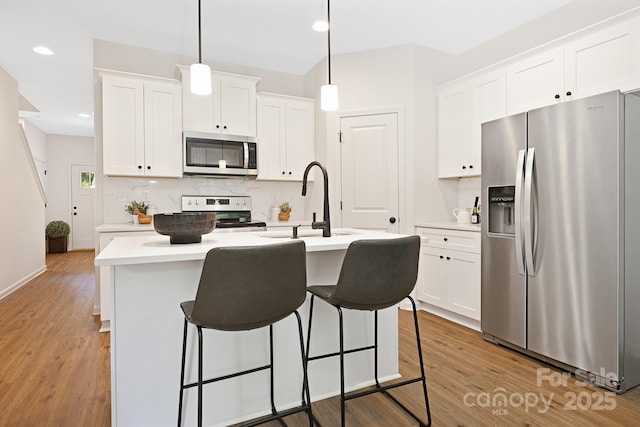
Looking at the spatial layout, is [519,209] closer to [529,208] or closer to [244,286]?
[529,208]

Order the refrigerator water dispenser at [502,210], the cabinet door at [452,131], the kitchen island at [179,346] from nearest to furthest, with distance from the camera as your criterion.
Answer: the kitchen island at [179,346]
the refrigerator water dispenser at [502,210]
the cabinet door at [452,131]

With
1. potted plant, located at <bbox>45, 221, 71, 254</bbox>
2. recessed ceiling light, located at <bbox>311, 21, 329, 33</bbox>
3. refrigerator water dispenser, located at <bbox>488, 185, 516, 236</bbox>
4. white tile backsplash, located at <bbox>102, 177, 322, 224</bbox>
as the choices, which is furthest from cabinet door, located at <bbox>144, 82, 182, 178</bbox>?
potted plant, located at <bbox>45, 221, 71, 254</bbox>

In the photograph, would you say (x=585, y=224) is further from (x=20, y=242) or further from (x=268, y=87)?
(x=20, y=242)

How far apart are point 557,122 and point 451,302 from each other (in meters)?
1.78

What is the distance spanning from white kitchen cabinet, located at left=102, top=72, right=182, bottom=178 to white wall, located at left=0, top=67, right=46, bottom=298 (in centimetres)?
192

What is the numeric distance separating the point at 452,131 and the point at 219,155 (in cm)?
245

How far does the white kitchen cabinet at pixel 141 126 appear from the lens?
11.5 ft

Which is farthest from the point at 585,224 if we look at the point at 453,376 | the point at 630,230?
the point at 453,376

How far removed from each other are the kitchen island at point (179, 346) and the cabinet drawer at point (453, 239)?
4.94 feet

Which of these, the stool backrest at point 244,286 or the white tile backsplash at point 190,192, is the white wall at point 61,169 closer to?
the white tile backsplash at point 190,192

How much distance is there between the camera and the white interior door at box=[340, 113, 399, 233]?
390 cm

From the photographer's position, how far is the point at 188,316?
4.77 ft

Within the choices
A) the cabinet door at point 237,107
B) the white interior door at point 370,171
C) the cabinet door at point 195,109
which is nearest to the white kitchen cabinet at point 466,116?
the white interior door at point 370,171

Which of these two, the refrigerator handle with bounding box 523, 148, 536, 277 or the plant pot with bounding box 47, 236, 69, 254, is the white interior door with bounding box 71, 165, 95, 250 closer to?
the plant pot with bounding box 47, 236, 69, 254
